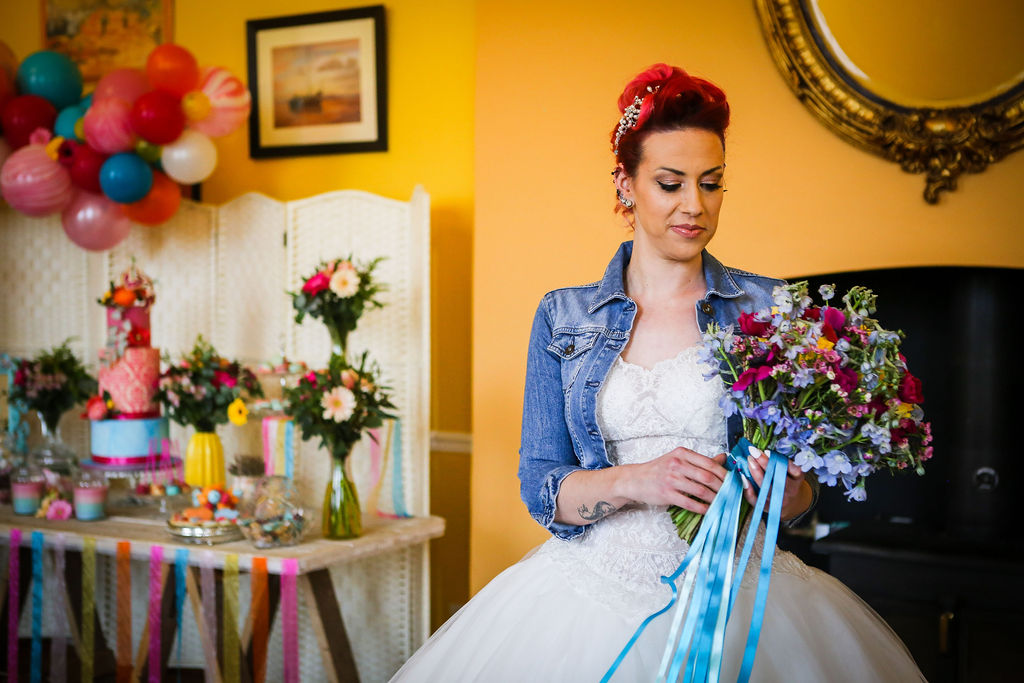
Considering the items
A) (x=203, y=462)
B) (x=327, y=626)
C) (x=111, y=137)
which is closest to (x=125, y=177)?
(x=111, y=137)

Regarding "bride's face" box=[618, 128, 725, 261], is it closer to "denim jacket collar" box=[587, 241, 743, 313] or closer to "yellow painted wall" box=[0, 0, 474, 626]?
"denim jacket collar" box=[587, 241, 743, 313]

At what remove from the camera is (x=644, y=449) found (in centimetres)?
154

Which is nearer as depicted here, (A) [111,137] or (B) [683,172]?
(B) [683,172]

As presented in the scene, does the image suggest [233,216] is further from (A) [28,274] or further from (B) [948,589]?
(B) [948,589]

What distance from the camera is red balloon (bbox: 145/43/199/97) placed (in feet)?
10.8

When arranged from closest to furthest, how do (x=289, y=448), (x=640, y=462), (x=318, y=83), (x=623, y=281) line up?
(x=640, y=462), (x=623, y=281), (x=289, y=448), (x=318, y=83)

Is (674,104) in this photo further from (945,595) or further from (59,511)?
(59,511)

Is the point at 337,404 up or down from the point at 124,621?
up

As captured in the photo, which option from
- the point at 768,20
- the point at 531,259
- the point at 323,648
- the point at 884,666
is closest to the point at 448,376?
the point at 531,259

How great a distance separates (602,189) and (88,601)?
211 centimetres

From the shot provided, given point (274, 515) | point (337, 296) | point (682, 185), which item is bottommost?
point (274, 515)

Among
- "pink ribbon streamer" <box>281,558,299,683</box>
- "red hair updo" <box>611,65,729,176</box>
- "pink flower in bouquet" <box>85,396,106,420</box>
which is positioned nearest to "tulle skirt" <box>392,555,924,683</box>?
"red hair updo" <box>611,65,729,176</box>

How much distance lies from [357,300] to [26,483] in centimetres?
139

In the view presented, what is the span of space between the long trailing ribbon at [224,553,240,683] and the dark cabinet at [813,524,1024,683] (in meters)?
1.63
